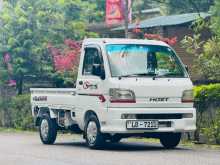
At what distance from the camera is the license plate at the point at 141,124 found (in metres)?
16.1

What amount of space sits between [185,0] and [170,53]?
101ft

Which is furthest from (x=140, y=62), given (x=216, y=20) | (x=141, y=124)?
(x=216, y=20)

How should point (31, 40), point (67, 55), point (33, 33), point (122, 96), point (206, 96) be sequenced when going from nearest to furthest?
1. point (122, 96)
2. point (206, 96)
3. point (67, 55)
4. point (31, 40)
5. point (33, 33)

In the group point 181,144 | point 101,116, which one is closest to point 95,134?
point 101,116

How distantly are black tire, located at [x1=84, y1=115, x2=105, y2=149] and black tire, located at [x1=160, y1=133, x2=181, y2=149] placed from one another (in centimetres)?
150

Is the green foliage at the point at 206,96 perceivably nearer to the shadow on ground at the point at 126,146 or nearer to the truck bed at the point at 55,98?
the shadow on ground at the point at 126,146

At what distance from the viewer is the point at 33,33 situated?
3106 centimetres

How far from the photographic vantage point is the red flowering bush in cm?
2805

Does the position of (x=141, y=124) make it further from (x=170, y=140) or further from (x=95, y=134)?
(x=170, y=140)

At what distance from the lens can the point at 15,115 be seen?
28625 mm

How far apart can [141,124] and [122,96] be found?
2.24 ft

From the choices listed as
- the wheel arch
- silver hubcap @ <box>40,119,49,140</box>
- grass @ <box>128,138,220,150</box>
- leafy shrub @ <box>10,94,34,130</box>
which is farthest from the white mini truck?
leafy shrub @ <box>10,94,34,130</box>

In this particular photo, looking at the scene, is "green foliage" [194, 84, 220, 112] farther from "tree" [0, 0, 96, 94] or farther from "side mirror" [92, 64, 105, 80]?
"tree" [0, 0, 96, 94]

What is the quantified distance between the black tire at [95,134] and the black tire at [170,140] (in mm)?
1496
